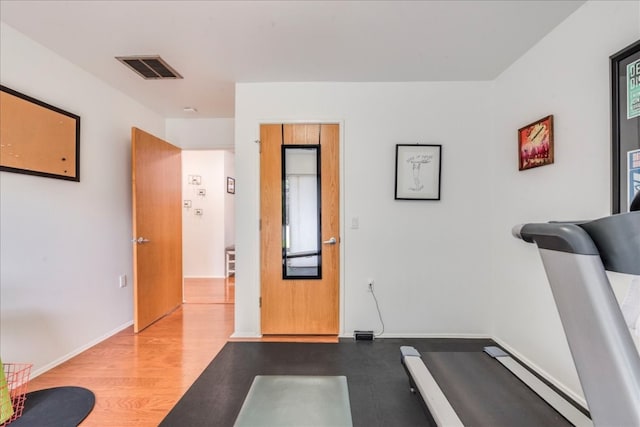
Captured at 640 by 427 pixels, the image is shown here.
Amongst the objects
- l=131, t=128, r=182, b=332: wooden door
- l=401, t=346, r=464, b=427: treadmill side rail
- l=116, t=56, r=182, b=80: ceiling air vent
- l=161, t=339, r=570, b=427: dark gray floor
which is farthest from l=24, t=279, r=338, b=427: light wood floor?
l=116, t=56, r=182, b=80: ceiling air vent

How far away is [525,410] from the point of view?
60.2 inches

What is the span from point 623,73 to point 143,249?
3.92 m

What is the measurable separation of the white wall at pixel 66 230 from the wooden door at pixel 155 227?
260 mm

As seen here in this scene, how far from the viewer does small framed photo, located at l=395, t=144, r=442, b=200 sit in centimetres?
277

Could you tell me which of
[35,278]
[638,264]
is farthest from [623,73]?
[35,278]

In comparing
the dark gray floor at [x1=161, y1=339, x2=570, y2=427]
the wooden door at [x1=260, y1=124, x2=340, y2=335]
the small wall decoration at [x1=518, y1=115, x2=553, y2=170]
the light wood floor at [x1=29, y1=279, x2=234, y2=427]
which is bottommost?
the light wood floor at [x1=29, y1=279, x2=234, y2=427]

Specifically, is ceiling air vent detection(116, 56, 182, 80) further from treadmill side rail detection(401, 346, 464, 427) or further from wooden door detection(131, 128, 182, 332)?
treadmill side rail detection(401, 346, 464, 427)

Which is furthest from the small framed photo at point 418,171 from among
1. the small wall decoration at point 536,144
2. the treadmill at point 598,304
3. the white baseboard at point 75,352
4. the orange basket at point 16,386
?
the white baseboard at point 75,352

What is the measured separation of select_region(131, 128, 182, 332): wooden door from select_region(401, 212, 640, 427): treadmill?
3.28 meters

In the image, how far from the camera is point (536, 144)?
215cm

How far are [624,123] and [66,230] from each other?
12.8 ft

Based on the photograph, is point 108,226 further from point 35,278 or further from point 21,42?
point 21,42

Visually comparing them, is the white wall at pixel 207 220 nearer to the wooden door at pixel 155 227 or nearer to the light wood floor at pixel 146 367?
the wooden door at pixel 155 227

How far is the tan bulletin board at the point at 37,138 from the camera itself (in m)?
1.99
